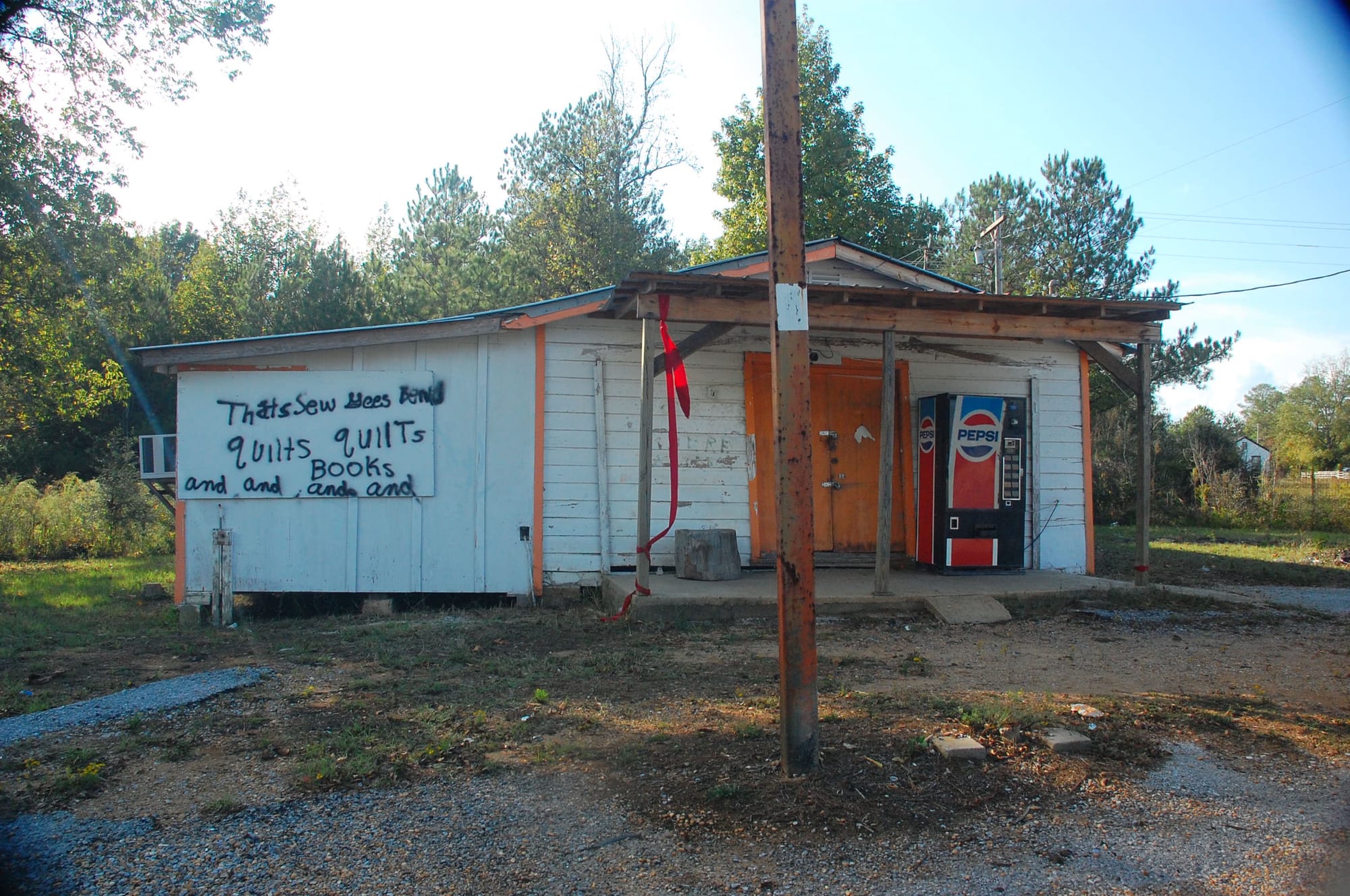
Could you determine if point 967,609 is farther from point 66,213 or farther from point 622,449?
point 66,213

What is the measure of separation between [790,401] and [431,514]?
239 inches

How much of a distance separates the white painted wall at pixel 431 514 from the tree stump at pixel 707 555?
1.65m

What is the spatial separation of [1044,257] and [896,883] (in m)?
34.3

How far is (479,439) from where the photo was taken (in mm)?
9086

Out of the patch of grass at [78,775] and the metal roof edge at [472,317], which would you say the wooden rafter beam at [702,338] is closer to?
the metal roof edge at [472,317]

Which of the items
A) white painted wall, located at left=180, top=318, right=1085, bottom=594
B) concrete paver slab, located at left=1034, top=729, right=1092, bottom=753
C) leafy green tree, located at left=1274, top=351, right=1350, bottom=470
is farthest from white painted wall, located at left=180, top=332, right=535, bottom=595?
leafy green tree, located at left=1274, top=351, right=1350, bottom=470

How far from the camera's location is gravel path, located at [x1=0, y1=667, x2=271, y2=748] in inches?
189

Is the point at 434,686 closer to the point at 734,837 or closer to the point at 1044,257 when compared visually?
the point at 734,837

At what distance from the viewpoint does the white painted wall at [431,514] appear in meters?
8.84

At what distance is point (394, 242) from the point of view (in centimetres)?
3559

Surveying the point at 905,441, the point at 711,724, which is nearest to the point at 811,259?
the point at 905,441

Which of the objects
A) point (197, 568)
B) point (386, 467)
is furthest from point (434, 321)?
point (197, 568)

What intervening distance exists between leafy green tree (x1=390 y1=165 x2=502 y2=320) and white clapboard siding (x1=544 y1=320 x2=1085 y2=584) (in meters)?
16.4

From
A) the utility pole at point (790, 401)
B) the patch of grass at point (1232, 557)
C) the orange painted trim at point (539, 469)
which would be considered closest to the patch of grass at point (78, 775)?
the utility pole at point (790, 401)
